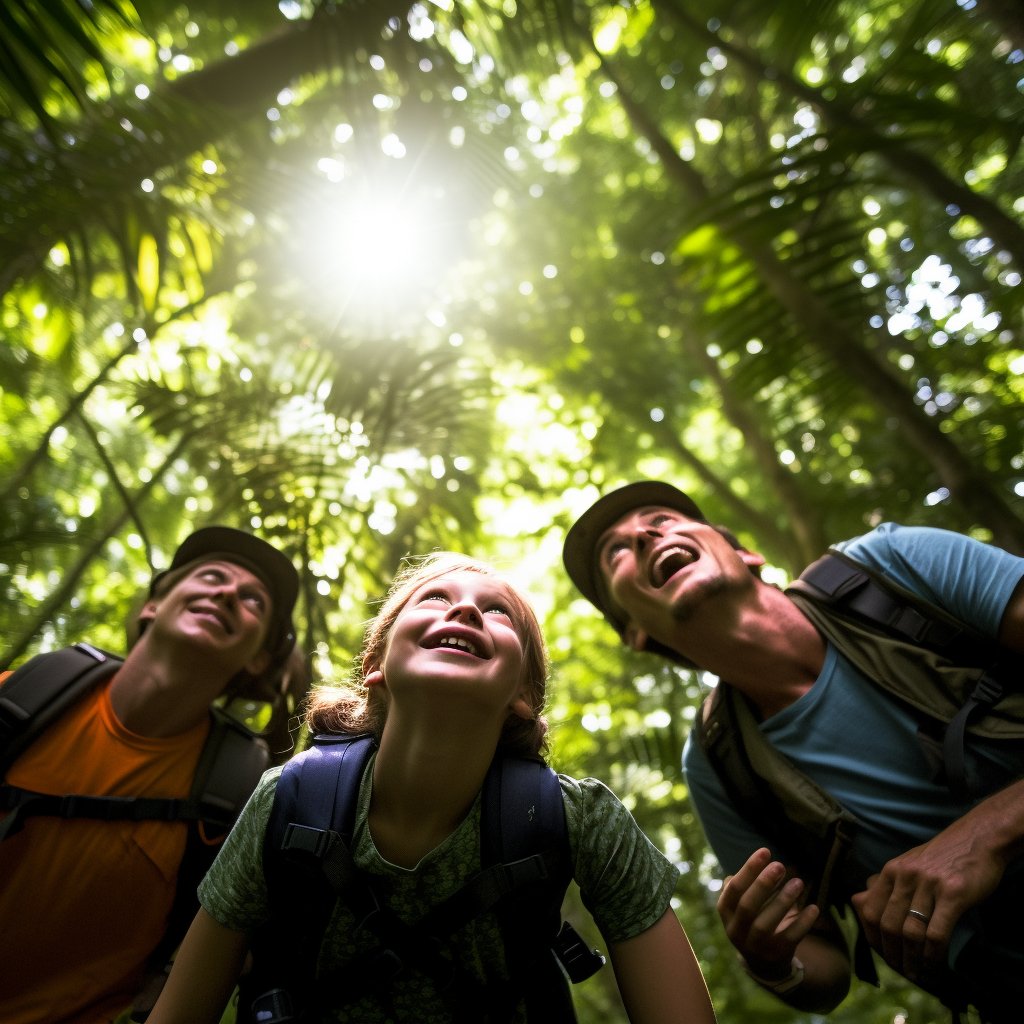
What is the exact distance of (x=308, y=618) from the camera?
3.24m

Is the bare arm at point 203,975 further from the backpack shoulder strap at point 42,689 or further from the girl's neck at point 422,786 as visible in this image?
the backpack shoulder strap at point 42,689

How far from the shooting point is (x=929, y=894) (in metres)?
1.71

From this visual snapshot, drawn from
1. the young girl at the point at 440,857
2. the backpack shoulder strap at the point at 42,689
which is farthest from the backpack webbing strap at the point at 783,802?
the backpack shoulder strap at the point at 42,689

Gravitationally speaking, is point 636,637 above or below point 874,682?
above

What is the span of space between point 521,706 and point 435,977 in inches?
27.5

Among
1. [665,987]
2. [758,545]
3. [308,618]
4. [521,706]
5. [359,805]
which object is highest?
[758,545]

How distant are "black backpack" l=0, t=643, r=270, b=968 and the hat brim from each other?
56.5 inches

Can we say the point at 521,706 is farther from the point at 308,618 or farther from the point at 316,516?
the point at 316,516

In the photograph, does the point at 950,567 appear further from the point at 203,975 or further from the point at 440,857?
the point at 203,975

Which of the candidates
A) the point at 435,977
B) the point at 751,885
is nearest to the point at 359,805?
the point at 435,977

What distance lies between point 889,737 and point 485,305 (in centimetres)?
629

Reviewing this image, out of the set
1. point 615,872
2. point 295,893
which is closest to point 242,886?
point 295,893

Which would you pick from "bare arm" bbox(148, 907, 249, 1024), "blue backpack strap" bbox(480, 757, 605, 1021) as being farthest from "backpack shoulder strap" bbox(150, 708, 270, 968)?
"blue backpack strap" bbox(480, 757, 605, 1021)

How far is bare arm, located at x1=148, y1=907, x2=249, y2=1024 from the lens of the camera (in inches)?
66.2
